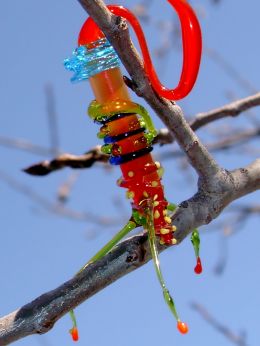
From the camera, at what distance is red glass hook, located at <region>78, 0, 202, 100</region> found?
2.04ft

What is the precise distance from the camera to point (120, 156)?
2.23 ft

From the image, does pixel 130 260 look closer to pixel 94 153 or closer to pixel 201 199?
pixel 201 199

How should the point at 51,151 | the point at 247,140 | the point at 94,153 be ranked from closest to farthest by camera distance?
the point at 94,153 → the point at 51,151 → the point at 247,140

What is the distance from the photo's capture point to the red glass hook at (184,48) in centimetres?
62

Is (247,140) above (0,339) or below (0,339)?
above

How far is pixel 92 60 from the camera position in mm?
670

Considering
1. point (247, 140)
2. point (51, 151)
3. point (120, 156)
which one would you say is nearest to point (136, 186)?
point (120, 156)

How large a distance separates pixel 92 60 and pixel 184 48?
0.10 m

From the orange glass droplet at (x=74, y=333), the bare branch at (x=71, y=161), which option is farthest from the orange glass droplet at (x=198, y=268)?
the bare branch at (x=71, y=161)

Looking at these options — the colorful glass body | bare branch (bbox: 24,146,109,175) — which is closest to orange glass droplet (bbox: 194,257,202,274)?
the colorful glass body

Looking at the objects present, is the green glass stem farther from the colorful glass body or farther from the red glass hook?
the red glass hook

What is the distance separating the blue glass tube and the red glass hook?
37mm

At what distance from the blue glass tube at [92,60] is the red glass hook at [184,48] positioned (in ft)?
0.12

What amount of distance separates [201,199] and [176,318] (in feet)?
0.52
